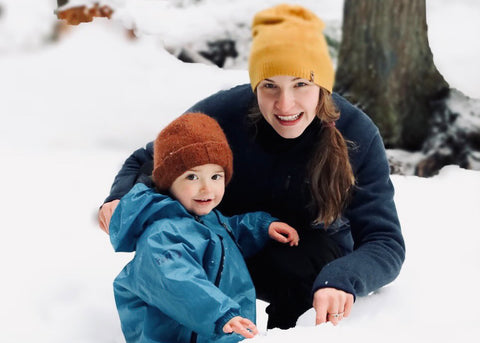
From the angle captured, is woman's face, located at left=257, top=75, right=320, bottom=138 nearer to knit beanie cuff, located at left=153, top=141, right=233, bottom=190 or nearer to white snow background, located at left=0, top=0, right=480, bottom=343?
knit beanie cuff, located at left=153, top=141, right=233, bottom=190

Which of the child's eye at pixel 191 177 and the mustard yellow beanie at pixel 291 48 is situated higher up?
the mustard yellow beanie at pixel 291 48

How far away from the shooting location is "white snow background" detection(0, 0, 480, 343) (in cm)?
203

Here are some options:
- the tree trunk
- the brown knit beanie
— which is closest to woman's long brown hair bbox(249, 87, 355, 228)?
the brown knit beanie

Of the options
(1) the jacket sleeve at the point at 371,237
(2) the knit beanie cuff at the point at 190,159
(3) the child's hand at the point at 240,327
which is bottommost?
(3) the child's hand at the point at 240,327

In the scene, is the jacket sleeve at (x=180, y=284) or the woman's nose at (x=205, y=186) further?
the woman's nose at (x=205, y=186)

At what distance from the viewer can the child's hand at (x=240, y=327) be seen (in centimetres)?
158

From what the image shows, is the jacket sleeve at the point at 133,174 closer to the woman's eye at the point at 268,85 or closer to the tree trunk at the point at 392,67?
the woman's eye at the point at 268,85

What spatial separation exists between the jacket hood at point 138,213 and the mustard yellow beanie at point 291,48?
1.58 ft

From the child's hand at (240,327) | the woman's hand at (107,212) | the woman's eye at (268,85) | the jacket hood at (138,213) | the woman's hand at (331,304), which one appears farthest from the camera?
the woman's hand at (107,212)

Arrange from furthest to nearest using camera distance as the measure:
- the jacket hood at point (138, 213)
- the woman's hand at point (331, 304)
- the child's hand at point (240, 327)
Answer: the jacket hood at point (138, 213), the woman's hand at point (331, 304), the child's hand at point (240, 327)

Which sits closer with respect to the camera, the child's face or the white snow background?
the child's face

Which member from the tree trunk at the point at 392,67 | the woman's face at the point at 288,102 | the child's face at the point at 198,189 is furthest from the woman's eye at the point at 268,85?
the tree trunk at the point at 392,67

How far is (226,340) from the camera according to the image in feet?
5.79

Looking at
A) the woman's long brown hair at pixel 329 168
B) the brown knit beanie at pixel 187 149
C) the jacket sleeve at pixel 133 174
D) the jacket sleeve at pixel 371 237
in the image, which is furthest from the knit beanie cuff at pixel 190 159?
the jacket sleeve at pixel 371 237
